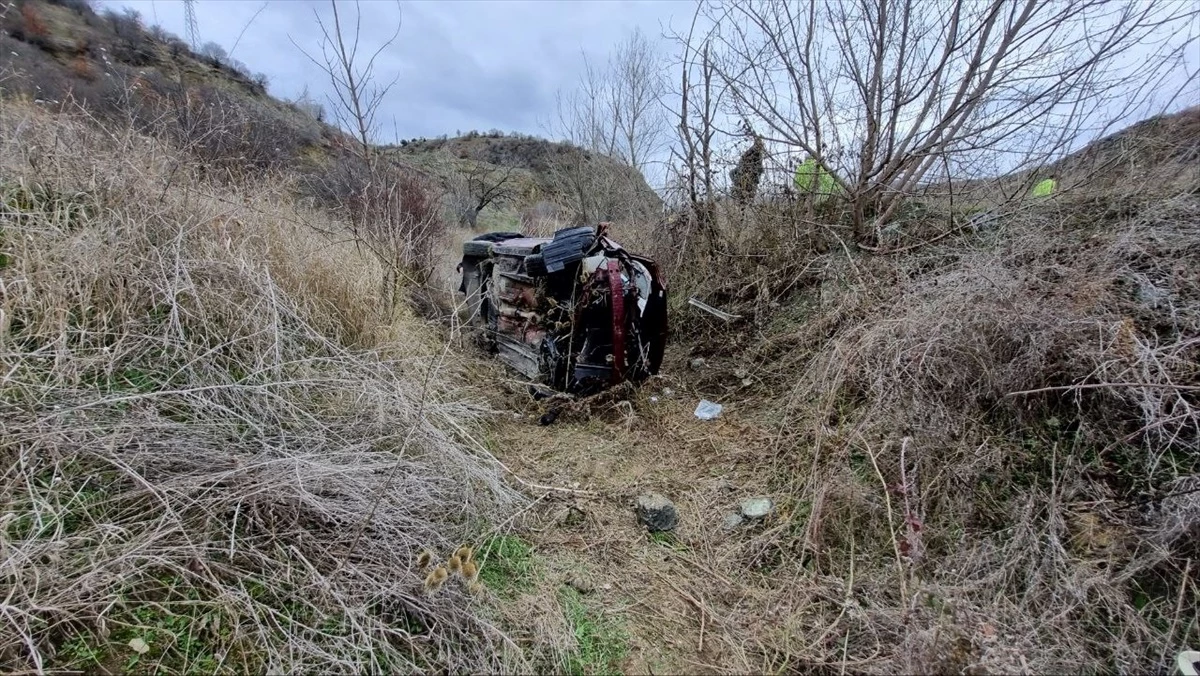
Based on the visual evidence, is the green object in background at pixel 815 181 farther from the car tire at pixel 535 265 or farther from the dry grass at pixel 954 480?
the car tire at pixel 535 265

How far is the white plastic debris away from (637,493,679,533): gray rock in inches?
37.4

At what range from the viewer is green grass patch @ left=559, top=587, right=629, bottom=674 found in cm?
158

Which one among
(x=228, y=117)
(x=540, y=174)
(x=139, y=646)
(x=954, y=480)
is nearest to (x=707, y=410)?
→ (x=954, y=480)

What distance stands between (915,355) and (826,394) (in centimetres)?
46

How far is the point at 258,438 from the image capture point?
2.02 meters

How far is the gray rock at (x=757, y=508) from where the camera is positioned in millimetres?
2238

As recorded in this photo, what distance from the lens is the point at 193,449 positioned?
178 cm

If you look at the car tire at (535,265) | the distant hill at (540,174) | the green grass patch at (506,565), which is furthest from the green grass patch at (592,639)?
the distant hill at (540,174)

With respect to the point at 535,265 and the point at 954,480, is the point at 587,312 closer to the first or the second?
the point at 535,265

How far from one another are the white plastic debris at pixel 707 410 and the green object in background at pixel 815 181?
6.41 ft

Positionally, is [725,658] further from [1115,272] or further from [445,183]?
[445,183]

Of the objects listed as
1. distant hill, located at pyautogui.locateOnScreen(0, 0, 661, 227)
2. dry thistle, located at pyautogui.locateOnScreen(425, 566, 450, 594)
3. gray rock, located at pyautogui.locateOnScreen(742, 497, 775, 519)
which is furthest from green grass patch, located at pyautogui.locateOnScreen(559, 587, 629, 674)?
distant hill, located at pyautogui.locateOnScreen(0, 0, 661, 227)

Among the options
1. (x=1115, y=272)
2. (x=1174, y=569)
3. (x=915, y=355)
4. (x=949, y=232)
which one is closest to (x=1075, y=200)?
(x=949, y=232)

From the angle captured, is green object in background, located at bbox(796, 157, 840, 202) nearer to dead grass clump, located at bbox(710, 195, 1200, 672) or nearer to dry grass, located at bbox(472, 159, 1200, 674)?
dry grass, located at bbox(472, 159, 1200, 674)
